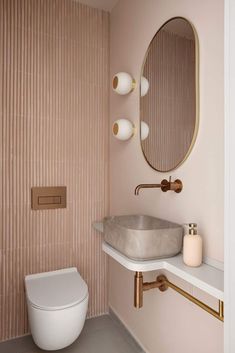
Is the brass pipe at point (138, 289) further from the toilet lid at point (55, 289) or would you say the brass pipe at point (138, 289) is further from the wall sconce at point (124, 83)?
the wall sconce at point (124, 83)

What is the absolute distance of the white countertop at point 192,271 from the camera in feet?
2.89

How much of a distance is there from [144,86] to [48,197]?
104cm

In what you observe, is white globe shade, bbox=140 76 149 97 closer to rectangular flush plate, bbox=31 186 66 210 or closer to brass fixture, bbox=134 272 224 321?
rectangular flush plate, bbox=31 186 66 210

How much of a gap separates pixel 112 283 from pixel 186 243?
1.19m

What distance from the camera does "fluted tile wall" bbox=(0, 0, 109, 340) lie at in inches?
68.9

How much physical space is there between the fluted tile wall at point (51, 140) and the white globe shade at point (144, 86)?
0.55 metres

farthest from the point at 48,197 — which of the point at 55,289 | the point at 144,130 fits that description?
the point at 144,130

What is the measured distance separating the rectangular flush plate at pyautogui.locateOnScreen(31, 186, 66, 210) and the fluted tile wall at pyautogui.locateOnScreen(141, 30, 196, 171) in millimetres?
761

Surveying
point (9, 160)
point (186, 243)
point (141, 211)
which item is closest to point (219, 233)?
point (186, 243)

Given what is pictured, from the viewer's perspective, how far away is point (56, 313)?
1344 millimetres

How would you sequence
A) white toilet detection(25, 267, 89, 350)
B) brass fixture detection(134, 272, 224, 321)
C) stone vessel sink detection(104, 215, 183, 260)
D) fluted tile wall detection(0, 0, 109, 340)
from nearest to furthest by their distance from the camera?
brass fixture detection(134, 272, 224, 321) → stone vessel sink detection(104, 215, 183, 260) → white toilet detection(25, 267, 89, 350) → fluted tile wall detection(0, 0, 109, 340)

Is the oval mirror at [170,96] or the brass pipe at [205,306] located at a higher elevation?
the oval mirror at [170,96]

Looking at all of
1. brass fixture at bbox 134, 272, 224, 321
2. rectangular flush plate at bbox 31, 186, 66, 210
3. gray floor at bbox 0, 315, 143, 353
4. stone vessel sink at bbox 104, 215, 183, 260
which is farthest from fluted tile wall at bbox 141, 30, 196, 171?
gray floor at bbox 0, 315, 143, 353

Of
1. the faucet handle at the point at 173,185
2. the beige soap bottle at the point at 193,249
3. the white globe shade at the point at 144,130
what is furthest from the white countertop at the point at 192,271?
the white globe shade at the point at 144,130
